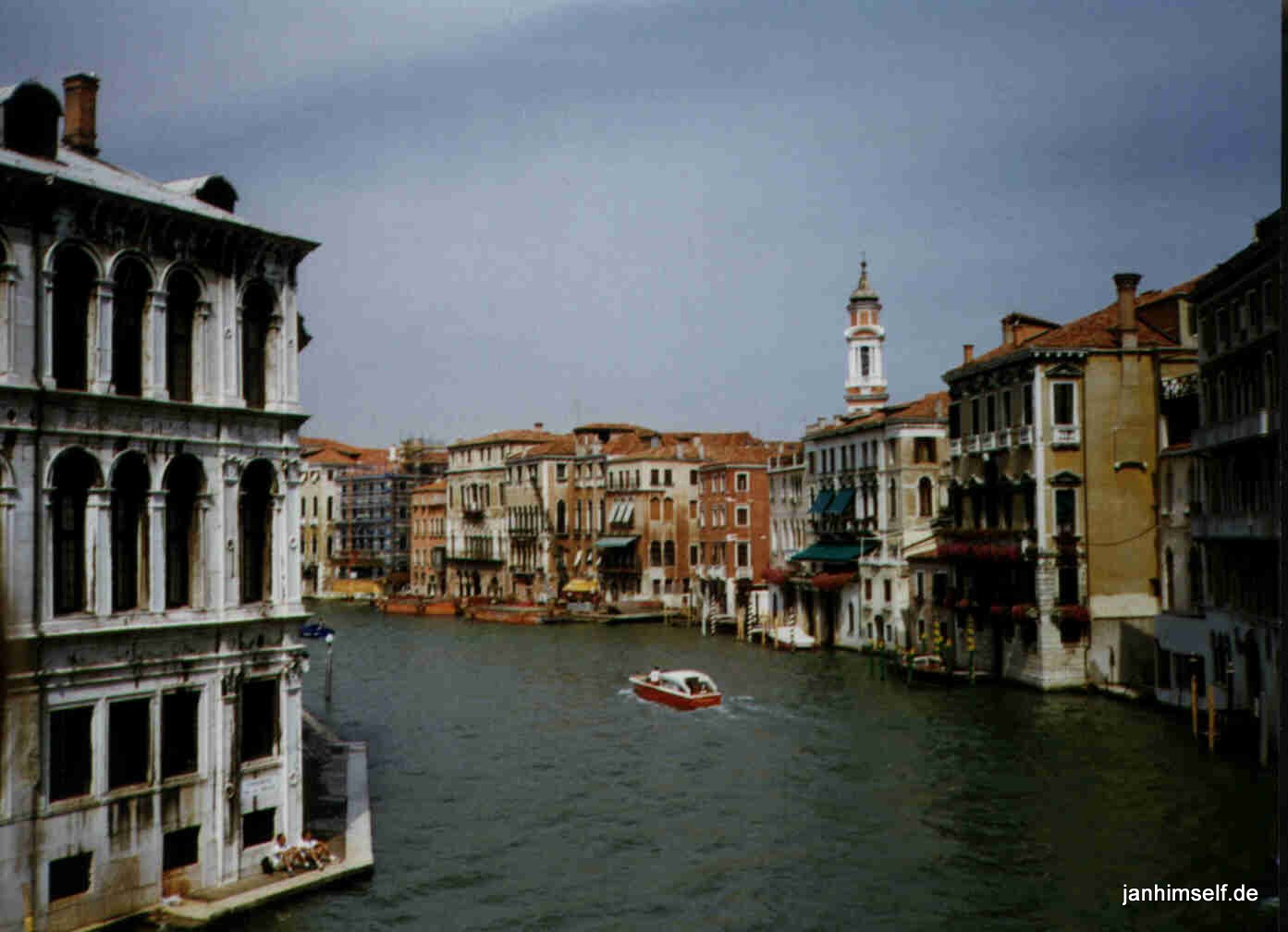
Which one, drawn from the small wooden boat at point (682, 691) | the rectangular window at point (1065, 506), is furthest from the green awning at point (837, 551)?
the small wooden boat at point (682, 691)

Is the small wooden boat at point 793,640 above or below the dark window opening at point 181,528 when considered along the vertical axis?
A: below

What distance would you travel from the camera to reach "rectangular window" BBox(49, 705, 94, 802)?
12.0 metres

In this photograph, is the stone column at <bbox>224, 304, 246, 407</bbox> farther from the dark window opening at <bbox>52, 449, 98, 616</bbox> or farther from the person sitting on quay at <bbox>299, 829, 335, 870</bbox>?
the person sitting on quay at <bbox>299, 829, 335, 870</bbox>

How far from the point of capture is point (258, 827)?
1419 centimetres

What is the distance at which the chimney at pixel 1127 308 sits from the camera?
→ 32062 millimetres

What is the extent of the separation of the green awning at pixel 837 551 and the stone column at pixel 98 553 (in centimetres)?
3515

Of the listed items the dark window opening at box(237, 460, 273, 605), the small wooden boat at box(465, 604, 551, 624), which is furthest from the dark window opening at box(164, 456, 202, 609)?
the small wooden boat at box(465, 604, 551, 624)

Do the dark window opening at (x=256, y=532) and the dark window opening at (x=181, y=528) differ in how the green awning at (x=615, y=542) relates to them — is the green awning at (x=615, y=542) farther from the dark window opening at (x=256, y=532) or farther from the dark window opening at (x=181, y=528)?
the dark window opening at (x=181, y=528)

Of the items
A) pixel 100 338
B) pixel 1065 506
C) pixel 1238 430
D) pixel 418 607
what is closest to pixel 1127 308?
pixel 1065 506

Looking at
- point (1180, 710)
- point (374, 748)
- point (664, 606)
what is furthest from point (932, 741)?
point (664, 606)

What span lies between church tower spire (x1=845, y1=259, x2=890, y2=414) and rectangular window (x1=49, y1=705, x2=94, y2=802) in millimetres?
47995

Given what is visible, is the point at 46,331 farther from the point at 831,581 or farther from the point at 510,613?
the point at 510,613

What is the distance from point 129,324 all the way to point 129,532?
2080 millimetres

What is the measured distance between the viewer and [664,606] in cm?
6475
